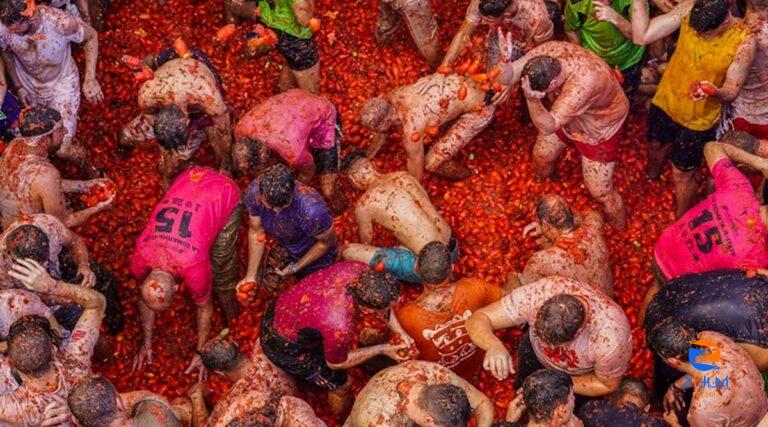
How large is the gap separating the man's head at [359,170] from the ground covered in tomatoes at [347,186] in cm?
63

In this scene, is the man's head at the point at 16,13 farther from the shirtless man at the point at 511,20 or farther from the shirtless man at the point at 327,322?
the shirtless man at the point at 511,20

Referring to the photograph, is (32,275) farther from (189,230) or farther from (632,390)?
(632,390)

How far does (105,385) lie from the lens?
617 centimetres

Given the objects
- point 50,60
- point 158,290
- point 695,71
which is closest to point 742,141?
point 695,71

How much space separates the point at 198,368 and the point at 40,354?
84.8 inches

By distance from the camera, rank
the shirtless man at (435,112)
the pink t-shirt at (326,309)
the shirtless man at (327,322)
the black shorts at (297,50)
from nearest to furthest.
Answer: the shirtless man at (327,322) → the pink t-shirt at (326,309) → the shirtless man at (435,112) → the black shorts at (297,50)

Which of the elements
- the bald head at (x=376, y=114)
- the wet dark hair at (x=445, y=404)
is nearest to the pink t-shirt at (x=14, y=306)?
the wet dark hair at (x=445, y=404)

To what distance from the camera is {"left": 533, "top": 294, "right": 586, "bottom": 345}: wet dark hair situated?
621 cm

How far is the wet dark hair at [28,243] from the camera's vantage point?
681cm

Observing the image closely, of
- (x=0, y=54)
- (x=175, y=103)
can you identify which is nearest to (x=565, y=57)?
(x=175, y=103)

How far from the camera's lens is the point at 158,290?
724 centimetres

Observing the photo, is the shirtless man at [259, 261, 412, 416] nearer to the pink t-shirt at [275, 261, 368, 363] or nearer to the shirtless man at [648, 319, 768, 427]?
the pink t-shirt at [275, 261, 368, 363]

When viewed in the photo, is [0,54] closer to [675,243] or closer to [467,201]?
[467,201]

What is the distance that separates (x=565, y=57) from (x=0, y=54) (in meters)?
5.46
